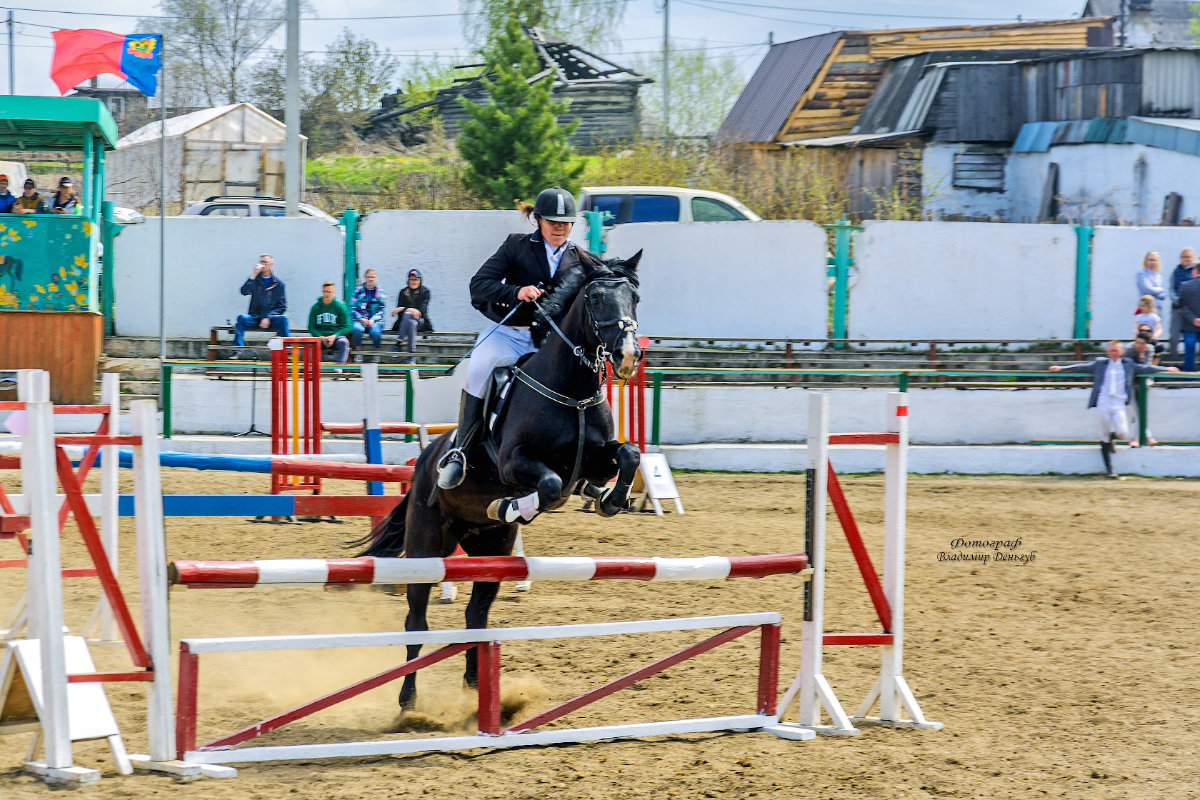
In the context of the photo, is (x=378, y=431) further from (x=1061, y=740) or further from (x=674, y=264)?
(x=674, y=264)

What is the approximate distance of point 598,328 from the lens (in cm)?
483

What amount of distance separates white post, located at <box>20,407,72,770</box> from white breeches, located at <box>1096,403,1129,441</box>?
464 inches

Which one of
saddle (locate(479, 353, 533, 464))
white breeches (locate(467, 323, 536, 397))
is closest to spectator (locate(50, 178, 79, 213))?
white breeches (locate(467, 323, 536, 397))

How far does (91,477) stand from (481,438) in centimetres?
698

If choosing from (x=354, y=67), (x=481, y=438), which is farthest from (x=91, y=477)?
(x=354, y=67)

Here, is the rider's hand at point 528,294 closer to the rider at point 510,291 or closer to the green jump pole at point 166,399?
the rider at point 510,291

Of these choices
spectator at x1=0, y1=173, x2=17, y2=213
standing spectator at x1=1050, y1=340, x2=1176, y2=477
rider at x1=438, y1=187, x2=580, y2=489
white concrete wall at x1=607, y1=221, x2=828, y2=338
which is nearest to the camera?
rider at x1=438, y1=187, x2=580, y2=489

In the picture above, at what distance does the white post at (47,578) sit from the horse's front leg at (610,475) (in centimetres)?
212

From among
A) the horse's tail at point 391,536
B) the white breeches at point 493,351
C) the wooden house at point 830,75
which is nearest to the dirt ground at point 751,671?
the horse's tail at point 391,536

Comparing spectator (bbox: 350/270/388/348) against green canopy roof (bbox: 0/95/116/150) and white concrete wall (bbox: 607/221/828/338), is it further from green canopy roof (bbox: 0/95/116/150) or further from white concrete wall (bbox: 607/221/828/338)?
green canopy roof (bbox: 0/95/116/150)

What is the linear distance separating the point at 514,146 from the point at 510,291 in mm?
18121

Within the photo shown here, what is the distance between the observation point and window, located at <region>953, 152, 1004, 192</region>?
24.4 metres

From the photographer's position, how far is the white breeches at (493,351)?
5492 millimetres

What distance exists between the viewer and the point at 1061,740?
473cm
